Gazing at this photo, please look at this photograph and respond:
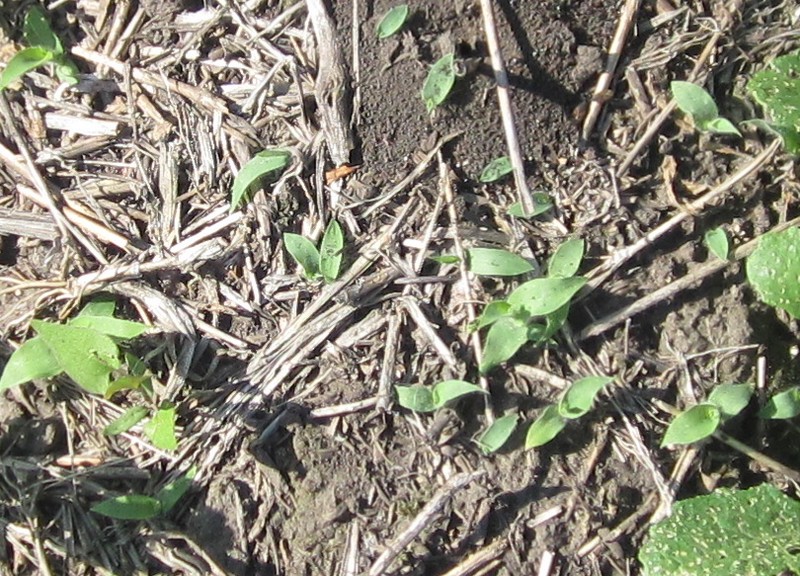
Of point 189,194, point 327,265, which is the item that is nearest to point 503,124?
point 327,265

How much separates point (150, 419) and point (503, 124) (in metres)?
1.04

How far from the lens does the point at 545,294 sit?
6.93ft

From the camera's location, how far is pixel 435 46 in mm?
2232

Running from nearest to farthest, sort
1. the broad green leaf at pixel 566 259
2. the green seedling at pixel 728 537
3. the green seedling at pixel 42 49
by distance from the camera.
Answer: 1. the green seedling at pixel 728 537
2. the broad green leaf at pixel 566 259
3. the green seedling at pixel 42 49

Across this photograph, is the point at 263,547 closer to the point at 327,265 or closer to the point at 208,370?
the point at 208,370

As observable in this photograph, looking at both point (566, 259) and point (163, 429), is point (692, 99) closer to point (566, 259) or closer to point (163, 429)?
point (566, 259)

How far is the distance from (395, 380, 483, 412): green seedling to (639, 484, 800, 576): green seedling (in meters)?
0.51

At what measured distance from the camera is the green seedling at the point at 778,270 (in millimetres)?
2146

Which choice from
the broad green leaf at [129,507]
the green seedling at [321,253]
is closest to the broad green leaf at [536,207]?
the green seedling at [321,253]

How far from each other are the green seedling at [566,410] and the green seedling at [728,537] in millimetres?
293

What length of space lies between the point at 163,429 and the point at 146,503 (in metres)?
0.17

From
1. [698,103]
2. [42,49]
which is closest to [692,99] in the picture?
[698,103]

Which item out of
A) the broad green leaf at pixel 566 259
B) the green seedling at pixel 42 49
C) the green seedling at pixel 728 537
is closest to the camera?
the green seedling at pixel 728 537

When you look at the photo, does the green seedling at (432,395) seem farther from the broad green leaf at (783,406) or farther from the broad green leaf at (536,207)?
the broad green leaf at (783,406)
